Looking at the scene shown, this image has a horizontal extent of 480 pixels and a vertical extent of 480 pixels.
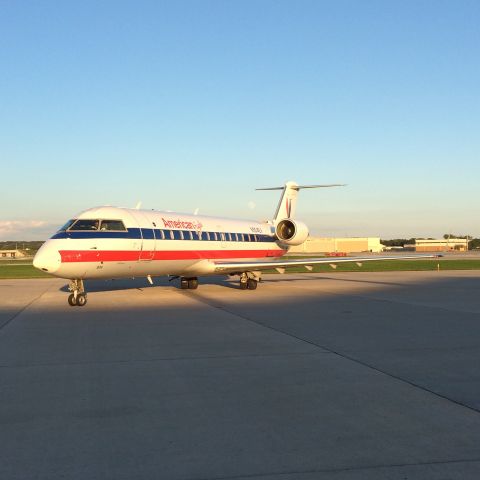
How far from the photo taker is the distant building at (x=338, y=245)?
130 meters

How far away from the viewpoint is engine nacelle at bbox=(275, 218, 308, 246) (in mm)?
27047

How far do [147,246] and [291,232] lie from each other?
9969mm

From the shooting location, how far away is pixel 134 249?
18406mm

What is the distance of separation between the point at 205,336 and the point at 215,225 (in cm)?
1342

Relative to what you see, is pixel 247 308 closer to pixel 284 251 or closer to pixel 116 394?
pixel 116 394

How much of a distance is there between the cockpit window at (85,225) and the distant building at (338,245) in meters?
107

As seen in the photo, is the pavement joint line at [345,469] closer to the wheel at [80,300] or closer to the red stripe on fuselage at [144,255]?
the red stripe on fuselage at [144,255]

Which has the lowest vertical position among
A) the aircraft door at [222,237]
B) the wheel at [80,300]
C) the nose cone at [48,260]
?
the wheel at [80,300]

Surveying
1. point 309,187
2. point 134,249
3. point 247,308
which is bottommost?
point 247,308

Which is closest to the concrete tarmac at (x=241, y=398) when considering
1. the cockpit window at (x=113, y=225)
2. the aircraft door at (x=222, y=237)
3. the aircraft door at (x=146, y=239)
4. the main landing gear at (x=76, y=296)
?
the main landing gear at (x=76, y=296)

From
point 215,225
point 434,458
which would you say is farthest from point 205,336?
point 215,225

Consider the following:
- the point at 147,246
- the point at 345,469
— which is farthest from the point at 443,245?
the point at 345,469

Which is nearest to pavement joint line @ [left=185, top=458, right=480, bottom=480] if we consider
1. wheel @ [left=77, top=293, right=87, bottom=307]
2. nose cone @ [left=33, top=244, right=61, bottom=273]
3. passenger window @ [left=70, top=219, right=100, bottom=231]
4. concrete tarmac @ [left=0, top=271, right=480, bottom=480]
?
concrete tarmac @ [left=0, top=271, right=480, bottom=480]

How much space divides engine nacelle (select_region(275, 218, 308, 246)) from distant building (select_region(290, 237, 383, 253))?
9628cm
